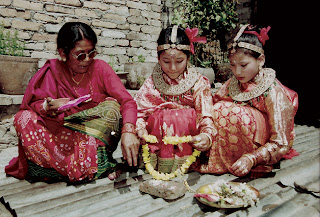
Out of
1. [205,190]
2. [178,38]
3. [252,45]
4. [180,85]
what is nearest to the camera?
[205,190]

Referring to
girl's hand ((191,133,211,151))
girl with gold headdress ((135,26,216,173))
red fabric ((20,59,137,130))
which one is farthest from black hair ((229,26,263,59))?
red fabric ((20,59,137,130))

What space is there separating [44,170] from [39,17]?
404 centimetres

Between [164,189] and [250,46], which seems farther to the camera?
[250,46]

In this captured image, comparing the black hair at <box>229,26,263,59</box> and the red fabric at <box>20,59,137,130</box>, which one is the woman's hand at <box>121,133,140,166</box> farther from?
the black hair at <box>229,26,263,59</box>

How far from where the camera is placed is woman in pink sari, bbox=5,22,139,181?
93.4 inches

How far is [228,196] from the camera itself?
6.57ft

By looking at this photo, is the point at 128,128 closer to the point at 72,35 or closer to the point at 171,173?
the point at 171,173

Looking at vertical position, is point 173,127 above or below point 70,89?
below

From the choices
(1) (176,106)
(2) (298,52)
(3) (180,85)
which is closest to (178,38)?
(3) (180,85)

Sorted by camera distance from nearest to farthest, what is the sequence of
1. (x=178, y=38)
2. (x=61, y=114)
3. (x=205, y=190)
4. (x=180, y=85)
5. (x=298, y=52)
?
(x=205, y=190) < (x=61, y=114) < (x=178, y=38) < (x=180, y=85) < (x=298, y=52)

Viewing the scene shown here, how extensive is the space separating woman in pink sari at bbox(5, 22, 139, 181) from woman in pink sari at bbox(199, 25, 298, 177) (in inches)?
37.3

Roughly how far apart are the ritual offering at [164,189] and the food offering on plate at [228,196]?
164mm

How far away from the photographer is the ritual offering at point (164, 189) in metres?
2.11

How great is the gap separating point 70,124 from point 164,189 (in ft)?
3.50
